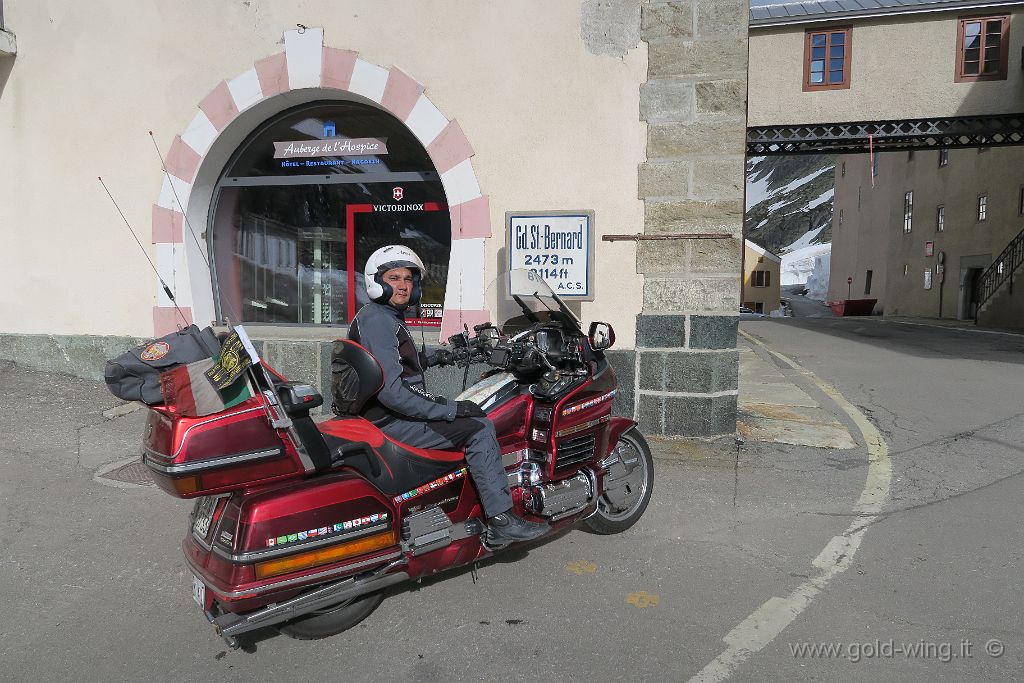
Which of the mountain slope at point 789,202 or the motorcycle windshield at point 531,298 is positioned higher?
the mountain slope at point 789,202

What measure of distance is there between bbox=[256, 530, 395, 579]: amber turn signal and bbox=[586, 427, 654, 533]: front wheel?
1525 millimetres

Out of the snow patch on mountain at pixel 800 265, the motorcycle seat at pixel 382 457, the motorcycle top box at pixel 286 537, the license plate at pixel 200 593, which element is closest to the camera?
the motorcycle top box at pixel 286 537

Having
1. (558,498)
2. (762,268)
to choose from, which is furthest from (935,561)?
(762,268)

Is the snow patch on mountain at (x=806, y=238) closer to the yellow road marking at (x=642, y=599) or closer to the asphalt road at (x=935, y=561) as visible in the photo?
the asphalt road at (x=935, y=561)

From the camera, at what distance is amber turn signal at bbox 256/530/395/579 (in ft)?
8.55

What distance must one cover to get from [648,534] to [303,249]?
5.56m

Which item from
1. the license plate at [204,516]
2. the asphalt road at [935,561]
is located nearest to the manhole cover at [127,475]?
the license plate at [204,516]

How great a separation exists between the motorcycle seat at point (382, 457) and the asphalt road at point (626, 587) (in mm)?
635

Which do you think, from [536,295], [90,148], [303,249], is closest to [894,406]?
[536,295]

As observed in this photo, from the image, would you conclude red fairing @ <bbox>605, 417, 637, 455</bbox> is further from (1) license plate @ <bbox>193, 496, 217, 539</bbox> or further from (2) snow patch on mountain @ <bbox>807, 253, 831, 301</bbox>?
(2) snow patch on mountain @ <bbox>807, 253, 831, 301</bbox>

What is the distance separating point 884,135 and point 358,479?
22025 millimetres

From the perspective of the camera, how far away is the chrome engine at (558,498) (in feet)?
11.6

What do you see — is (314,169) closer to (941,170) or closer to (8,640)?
(8,640)

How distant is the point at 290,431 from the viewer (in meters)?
2.70
